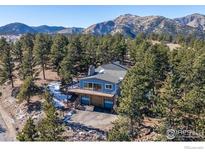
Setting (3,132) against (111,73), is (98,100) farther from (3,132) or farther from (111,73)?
(3,132)

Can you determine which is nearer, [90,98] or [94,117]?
[94,117]

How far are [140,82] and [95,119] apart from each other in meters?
3.73

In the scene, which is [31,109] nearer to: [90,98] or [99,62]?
[90,98]

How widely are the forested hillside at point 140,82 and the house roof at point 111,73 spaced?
4.32ft

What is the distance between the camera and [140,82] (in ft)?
55.3

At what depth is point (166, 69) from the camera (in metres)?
24.1

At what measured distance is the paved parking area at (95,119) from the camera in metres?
17.1

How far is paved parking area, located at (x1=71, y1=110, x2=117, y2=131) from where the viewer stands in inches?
673

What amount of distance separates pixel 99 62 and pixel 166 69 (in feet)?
26.8

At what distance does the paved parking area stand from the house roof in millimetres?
2804

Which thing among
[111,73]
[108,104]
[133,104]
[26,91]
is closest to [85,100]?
[108,104]

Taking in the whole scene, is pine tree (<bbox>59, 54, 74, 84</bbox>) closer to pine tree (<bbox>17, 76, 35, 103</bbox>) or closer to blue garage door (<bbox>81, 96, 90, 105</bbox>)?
blue garage door (<bbox>81, 96, 90, 105</bbox>)

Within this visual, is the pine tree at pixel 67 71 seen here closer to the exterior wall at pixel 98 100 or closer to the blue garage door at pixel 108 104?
the exterior wall at pixel 98 100
